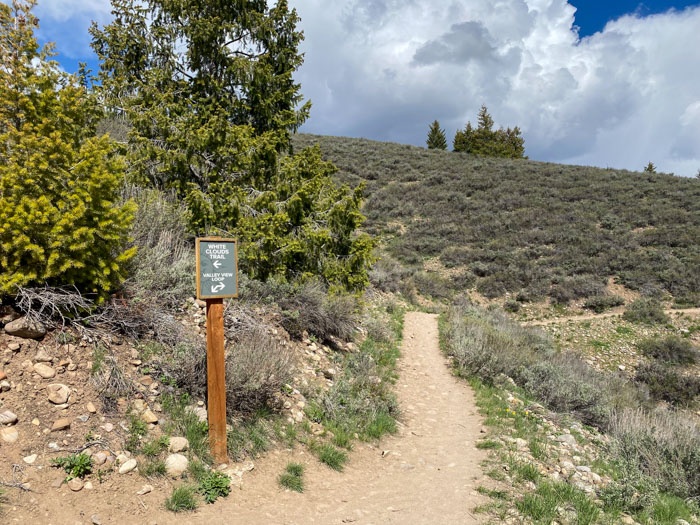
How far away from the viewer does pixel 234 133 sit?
28.4 feet

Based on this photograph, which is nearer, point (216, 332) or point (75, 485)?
point (75, 485)

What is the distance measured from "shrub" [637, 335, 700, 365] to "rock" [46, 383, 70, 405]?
612 inches

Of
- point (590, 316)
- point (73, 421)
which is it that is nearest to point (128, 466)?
point (73, 421)

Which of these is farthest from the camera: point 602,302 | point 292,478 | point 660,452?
point 602,302

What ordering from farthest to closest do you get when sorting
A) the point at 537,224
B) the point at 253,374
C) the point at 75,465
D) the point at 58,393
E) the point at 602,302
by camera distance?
the point at 537,224, the point at 602,302, the point at 253,374, the point at 58,393, the point at 75,465

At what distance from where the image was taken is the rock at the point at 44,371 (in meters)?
4.18

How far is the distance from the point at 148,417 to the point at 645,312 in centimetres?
1788

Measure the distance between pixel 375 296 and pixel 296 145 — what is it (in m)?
31.6

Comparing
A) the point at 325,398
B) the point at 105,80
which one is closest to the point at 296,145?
the point at 105,80

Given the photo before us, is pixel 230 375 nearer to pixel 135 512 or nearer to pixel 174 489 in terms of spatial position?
pixel 174 489

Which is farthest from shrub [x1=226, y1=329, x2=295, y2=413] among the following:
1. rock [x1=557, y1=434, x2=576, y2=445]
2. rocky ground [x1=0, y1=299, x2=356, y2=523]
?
rock [x1=557, y1=434, x2=576, y2=445]

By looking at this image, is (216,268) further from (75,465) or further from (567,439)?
(567,439)

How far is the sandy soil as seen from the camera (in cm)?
340

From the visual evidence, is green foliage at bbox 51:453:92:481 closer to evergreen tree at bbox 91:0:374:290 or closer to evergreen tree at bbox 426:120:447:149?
evergreen tree at bbox 91:0:374:290
